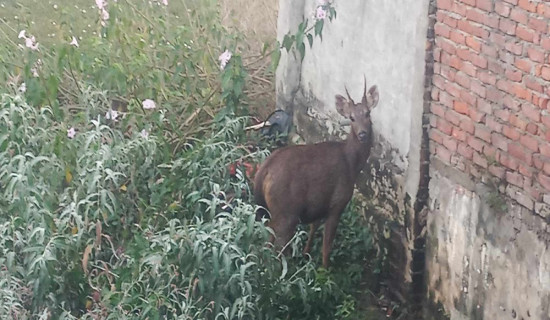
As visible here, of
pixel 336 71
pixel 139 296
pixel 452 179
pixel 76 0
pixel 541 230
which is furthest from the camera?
pixel 76 0

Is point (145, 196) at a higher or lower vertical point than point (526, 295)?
lower

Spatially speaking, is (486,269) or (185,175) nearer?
(486,269)

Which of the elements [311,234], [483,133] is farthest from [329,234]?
[483,133]

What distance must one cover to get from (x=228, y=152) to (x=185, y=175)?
40cm

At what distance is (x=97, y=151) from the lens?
7.30 m

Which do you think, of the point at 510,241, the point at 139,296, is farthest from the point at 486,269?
the point at 139,296

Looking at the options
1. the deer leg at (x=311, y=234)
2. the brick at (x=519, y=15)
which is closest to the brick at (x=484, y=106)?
the brick at (x=519, y=15)

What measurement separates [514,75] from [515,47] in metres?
0.16

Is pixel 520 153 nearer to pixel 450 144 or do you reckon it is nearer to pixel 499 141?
pixel 499 141

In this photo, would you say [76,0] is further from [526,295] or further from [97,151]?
[526,295]

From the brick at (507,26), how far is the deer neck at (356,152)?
1715mm

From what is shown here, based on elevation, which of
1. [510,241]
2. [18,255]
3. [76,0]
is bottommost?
[76,0]

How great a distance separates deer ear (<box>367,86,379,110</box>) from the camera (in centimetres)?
712

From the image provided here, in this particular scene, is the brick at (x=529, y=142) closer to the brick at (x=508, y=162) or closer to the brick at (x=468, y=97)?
the brick at (x=508, y=162)
